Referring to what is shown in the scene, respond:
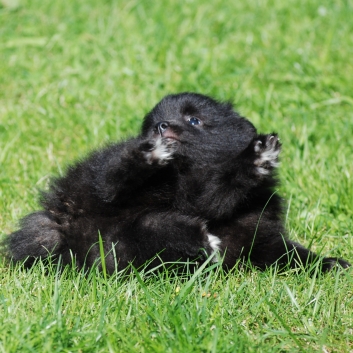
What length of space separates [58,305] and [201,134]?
4.67ft

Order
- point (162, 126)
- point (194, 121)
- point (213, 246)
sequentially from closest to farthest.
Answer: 1. point (213, 246)
2. point (162, 126)
3. point (194, 121)

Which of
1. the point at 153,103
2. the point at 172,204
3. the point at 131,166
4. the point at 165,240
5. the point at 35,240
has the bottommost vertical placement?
the point at 35,240

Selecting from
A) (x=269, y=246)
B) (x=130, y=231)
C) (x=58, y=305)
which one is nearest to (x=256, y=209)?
(x=269, y=246)

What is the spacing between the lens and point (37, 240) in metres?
3.72

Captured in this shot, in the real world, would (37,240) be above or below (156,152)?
below

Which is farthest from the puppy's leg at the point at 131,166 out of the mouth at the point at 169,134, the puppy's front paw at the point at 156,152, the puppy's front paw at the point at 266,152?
the puppy's front paw at the point at 266,152

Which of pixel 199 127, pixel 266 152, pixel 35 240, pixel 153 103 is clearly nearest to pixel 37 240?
pixel 35 240

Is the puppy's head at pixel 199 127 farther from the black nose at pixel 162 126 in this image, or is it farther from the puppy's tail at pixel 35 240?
the puppy's tail at pixel 35 240

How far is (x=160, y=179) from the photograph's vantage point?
3754mm

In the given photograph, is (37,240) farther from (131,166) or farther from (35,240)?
(131,166)

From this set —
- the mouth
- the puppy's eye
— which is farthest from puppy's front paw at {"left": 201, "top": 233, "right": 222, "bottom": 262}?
the puppy's eye

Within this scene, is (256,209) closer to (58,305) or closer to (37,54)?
(58,305)

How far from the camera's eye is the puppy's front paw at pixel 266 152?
142 inches

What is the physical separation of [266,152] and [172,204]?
0.61 metres
